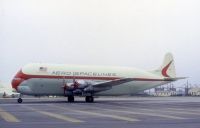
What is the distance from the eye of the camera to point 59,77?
50.4 meters

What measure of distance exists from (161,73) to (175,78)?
2.04 metres

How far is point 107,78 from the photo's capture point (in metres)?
53.4

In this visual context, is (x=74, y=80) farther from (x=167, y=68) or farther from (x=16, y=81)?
(x=167, y=68)

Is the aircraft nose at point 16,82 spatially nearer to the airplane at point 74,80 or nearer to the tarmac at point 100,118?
the airplane at point 74,80

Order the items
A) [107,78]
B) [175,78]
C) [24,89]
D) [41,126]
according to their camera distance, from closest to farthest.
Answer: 1. [41,126]
2. [24,89]
3. [107,78]
4. [175,78]

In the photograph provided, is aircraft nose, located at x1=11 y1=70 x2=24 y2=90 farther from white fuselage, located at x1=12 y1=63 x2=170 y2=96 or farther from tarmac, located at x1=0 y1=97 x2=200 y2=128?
tarmac, located at x1=0 y1=97 x2=200 y2=128

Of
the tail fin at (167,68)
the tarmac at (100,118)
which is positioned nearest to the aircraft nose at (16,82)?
the tail fin at (167,68)

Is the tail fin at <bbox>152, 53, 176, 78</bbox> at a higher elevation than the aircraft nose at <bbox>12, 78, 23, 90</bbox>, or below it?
higher

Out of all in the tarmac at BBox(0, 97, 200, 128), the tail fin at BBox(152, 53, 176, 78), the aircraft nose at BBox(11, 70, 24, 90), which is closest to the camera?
the tarmac at BBox(0, 97, 200, 128)

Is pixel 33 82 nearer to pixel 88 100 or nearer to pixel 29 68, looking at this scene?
pixel 29 68

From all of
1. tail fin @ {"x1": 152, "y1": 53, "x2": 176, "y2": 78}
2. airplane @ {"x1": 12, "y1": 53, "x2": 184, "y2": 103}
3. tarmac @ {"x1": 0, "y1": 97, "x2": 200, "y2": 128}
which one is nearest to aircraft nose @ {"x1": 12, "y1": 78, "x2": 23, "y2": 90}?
airplane @ {"x1": 12, "y1": 53, "x2": 184, "y2": 103}

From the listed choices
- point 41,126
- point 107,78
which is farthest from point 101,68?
point 41,126

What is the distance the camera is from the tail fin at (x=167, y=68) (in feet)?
194

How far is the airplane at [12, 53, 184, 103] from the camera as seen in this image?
1959 inches
